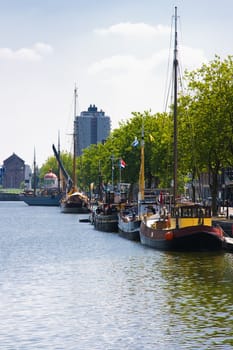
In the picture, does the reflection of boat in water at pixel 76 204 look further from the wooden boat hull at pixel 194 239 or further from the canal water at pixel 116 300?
the wooden boat hull at pixel 194 239

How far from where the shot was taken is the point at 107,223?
113562 mm

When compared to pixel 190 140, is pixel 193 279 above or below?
below

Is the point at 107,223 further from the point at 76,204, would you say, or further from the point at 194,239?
the point at 76,204

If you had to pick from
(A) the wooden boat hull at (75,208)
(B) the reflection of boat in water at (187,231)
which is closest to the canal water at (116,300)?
(B) the reflection of boat in water at (187,231)

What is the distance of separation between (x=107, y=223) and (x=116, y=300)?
67448 millimetres

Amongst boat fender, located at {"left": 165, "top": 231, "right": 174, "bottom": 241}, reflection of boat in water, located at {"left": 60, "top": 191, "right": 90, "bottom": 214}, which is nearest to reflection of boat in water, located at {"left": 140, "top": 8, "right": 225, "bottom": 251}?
boat fender, located at {"left": 165, "top": 231, "right": 174, "bottom": 241}

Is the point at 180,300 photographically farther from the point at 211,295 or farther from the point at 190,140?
the point at 190,140

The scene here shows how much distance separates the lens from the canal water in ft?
118

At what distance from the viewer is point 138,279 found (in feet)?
180

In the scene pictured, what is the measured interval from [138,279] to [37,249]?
31.0m

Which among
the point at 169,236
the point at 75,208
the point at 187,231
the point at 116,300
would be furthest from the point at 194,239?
the point at 75,208

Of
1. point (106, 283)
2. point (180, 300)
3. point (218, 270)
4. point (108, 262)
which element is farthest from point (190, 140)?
point (180, 300)

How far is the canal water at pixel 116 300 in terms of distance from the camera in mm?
35906

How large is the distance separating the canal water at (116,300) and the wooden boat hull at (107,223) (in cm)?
3444
